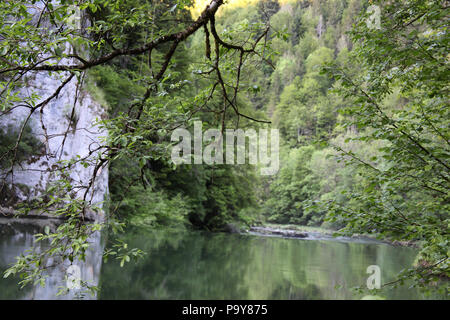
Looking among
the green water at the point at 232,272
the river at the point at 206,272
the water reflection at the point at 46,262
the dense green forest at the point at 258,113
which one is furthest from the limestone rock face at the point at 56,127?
the green water at the point at 232,272

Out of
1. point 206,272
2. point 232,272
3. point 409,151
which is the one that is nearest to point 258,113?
point 232,272

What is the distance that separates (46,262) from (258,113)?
12.3 metres

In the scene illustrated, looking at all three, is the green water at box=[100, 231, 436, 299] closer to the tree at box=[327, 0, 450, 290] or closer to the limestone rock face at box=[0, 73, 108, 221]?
the limestone rock face at box=[0, 73, 108, 221]

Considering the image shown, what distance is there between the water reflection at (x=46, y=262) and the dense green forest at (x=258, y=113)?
1271 millimetres

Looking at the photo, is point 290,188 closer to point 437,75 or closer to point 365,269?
point 365,269

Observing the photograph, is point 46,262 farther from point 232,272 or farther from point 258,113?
point 258,113

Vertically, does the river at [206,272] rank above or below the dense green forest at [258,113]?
below

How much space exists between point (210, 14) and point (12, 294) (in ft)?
14.2

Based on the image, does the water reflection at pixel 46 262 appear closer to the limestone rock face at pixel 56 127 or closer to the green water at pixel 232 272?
the green water at pixel 232 272

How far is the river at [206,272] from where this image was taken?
20.1 ft

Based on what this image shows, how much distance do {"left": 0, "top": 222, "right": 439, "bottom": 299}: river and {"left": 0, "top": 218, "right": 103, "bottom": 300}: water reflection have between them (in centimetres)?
1

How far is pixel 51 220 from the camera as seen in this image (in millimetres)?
8898

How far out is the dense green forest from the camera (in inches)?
82.2

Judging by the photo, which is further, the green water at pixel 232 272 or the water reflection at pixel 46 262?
the green water at pixel 232 272
